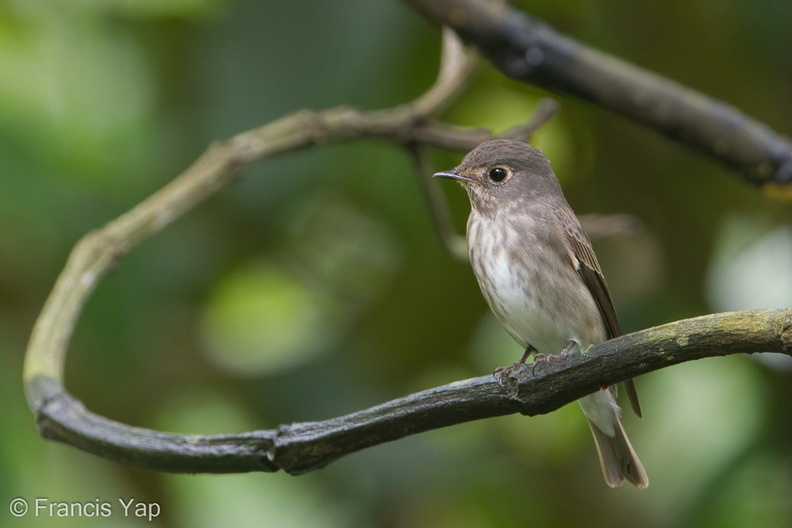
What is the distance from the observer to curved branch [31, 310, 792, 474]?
6.18 feet

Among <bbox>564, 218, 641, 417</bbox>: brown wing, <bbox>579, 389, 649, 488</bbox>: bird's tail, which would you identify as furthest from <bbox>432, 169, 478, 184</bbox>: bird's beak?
<bbox>579, 389, 649, 488</bbox>: bird's tail

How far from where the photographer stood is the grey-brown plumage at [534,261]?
3.28 meters

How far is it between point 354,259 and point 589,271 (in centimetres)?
153

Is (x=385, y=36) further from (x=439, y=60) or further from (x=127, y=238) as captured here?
(x=127, y=238)

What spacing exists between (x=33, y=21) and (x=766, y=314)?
328 centimetres

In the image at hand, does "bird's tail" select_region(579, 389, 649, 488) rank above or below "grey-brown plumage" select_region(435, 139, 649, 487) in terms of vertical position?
below

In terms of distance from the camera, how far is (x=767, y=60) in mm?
4043

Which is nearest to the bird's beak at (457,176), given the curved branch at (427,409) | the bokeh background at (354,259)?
the bokeh background at (354,259)

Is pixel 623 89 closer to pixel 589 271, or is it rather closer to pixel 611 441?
pixel 589 271

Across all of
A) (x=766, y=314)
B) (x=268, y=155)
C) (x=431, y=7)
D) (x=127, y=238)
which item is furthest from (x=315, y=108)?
(x=766, y=314)

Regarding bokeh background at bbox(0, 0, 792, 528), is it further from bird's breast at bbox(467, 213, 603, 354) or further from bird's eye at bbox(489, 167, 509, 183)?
bird's breast at bbox(467, 213, 603, 354)

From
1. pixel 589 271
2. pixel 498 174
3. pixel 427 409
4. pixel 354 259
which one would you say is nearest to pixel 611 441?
pixel 589 271

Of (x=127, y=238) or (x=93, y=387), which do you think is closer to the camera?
(x=127, y=238)

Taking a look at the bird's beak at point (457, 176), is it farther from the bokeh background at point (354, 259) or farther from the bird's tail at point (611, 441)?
the bird's tail at point (611, 441)
